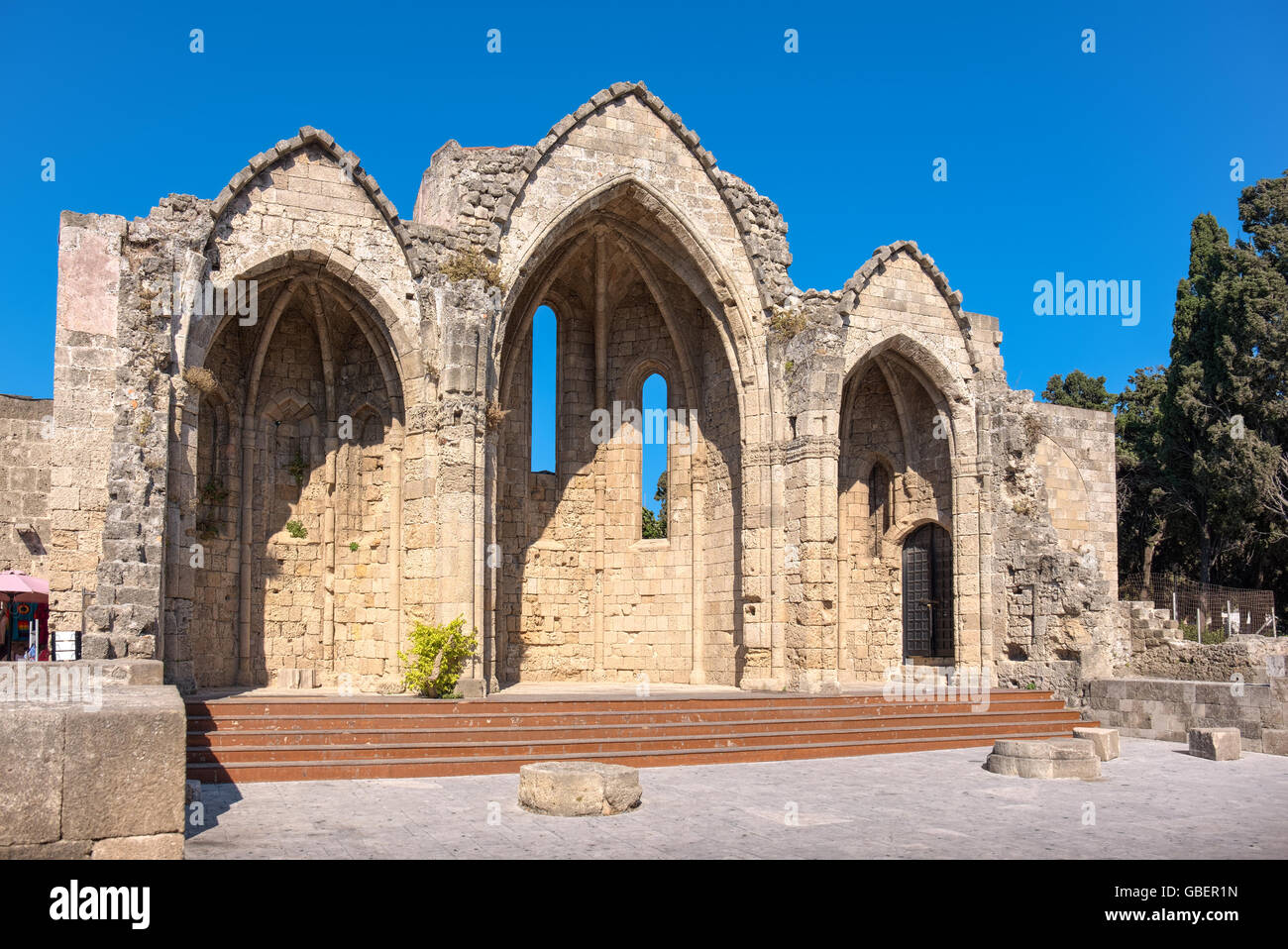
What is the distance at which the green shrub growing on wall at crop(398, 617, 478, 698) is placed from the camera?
13680mm

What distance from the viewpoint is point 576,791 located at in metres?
8.40

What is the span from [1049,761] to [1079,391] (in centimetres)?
3219

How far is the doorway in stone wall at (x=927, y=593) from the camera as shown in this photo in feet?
63.5

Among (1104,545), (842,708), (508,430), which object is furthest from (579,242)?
(1104,545)

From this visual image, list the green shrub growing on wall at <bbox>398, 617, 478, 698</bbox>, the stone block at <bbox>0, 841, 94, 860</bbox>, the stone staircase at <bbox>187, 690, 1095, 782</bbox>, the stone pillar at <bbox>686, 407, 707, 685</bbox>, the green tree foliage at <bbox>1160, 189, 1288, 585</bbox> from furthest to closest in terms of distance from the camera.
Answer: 1. the green tree foliage at <bbox>1160, 189, 1288, 585</bbox>
2. the stone pillar at <bbox>686, 407, 707, 685</bbox>
3. the green shrub growing on wall at <bbox>398, 617, 478, 698</bbox>
4. the stone staircase at <bbox>187, 690, 1095, 782</bbox>
5. the stone block at <bbox>0, 841, 94, 860</bbox>

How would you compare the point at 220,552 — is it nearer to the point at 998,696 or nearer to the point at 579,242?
the point at 579,242

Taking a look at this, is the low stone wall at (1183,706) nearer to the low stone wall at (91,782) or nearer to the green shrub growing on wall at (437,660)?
the green shrub growing on wall at (437,660)

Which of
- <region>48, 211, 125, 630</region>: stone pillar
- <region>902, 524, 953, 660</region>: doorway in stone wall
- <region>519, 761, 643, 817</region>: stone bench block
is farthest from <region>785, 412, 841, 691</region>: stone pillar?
<region>48, 211, 125, 630</region>: stone pillar

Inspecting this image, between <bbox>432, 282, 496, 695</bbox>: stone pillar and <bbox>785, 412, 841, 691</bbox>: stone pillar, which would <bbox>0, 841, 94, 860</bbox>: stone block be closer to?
<bbox>432, 282, 496, 695</bbox>: stone pillar

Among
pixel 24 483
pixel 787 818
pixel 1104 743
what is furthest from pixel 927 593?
pixel 24 483

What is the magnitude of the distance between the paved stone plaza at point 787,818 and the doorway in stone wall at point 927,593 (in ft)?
25.2

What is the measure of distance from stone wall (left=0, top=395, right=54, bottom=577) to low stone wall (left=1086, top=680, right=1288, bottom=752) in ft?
50.8
